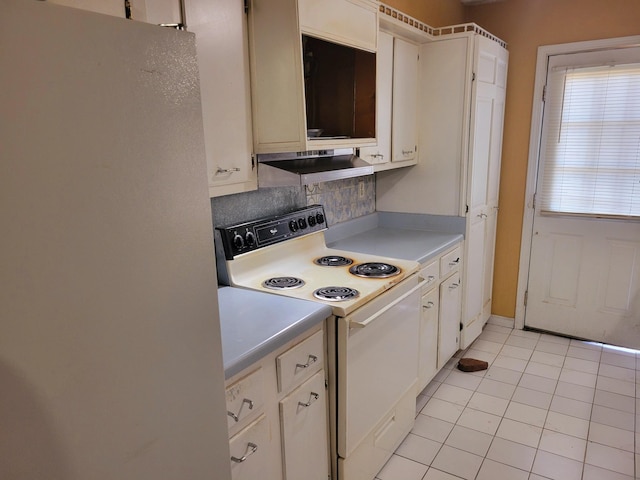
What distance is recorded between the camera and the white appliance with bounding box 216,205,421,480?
176 cm

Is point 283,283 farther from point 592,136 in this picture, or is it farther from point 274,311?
point 592,136

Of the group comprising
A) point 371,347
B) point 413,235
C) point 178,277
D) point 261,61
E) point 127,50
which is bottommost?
point 371,347

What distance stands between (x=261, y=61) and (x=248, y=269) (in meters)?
0.86

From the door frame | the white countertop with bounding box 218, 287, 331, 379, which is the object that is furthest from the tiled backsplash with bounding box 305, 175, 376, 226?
the door frame

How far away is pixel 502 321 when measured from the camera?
3.79 m

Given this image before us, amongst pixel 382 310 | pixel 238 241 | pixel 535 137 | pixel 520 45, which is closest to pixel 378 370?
pixel 382 310

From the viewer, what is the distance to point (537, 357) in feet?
10.7

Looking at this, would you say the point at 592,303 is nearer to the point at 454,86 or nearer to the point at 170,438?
the point at 454,86

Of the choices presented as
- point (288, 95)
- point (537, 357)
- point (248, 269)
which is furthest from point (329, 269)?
point (537, 357)

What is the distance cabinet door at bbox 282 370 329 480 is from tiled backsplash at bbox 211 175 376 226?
80 cm

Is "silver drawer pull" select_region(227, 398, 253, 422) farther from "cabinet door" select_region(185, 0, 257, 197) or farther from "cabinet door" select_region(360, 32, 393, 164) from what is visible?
"cabinet door" select_region(360, 32, 393, 164)

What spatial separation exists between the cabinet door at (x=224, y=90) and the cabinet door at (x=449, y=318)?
1.56 metres

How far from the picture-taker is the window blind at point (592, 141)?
3096mm

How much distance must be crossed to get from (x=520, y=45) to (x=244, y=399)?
3.24m
